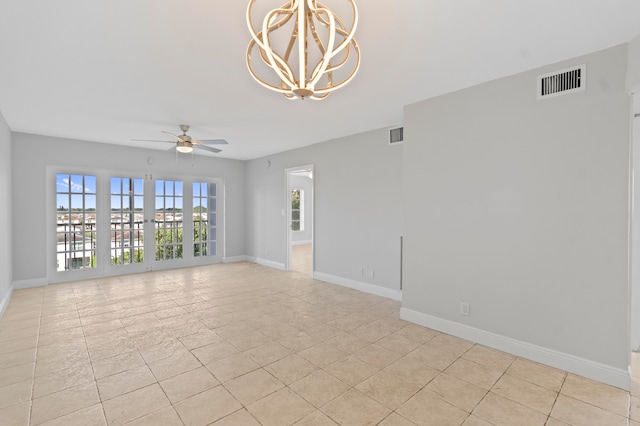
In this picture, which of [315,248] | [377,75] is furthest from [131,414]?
[315,248]

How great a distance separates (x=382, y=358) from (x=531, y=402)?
1100mm

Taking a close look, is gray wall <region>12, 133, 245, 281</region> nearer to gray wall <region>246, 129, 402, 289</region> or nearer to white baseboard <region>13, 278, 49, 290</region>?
white baseboard <region>13, 278, 49, 290</region>

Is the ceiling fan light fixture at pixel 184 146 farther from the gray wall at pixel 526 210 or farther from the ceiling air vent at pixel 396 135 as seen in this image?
the gray wall at pixel 526 210

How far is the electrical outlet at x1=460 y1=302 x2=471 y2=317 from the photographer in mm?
3082

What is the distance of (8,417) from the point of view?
6.31 feet

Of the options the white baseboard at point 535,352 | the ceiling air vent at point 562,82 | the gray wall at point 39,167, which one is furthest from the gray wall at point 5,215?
the ceiling air vent at point 562,82

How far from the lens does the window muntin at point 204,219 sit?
697 centimetres

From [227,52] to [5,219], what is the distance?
A: 14.1 feet

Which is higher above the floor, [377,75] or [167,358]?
[377,75]

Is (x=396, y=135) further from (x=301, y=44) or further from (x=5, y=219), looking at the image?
(x=5, y=219)

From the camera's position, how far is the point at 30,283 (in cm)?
502

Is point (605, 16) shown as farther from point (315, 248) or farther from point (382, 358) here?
point (315, 248)

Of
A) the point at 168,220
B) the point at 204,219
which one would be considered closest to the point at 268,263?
the point at 204,219

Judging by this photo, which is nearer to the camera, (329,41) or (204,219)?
(329,41)
